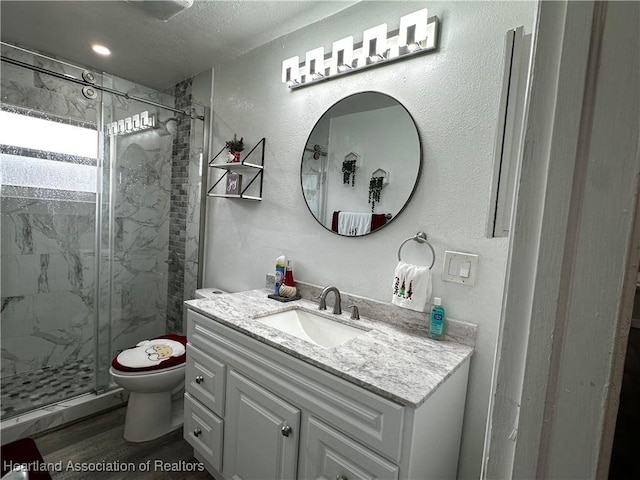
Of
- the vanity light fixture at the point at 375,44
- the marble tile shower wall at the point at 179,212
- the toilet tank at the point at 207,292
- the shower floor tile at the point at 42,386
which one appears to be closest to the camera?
the vanity light fixture at the point at 375,44

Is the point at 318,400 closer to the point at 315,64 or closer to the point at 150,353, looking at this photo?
the point at 150,353

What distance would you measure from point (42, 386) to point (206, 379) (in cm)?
156

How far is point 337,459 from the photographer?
1.04 metres

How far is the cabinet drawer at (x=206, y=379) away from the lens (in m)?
1.46

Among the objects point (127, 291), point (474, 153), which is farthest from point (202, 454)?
point (474, 153)

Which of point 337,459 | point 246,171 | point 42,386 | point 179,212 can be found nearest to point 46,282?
point 42,386

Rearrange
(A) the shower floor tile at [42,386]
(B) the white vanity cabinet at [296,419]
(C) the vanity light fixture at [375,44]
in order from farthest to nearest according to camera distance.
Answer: (A) the shower floor tile at [42,386]
(C) the vanity light fixture at [375,44]
(B) the white vanity cabinet at [296,419]

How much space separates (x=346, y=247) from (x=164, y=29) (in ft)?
5.65

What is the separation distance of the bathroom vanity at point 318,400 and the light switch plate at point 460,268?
10.3 inches

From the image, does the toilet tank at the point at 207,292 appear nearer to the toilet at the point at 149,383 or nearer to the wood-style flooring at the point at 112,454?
the toilet at the point at 149,383

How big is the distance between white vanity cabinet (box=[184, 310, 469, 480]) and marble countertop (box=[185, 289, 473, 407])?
36 millimetres

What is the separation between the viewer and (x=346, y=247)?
1.68 m

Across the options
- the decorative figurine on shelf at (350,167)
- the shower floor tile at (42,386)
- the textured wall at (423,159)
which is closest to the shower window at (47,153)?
the textured wall at (423,159)

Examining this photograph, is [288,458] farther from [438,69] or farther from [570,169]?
[438,69]
